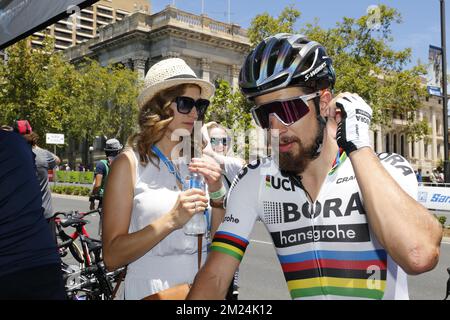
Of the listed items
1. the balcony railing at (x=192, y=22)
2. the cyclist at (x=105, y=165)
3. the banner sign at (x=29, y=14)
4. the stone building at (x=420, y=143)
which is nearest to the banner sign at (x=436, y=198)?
the cyclist at (x=105, y=165)

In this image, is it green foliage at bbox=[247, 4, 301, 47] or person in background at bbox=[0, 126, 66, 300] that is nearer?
person in background at bbox=[0, 126, 66, 300]

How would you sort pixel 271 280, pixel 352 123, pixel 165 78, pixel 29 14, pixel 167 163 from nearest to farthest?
pixel 352 123 < pixel 167 163 < pixel 165 78 < pixel 29 14 < pixel 271 280

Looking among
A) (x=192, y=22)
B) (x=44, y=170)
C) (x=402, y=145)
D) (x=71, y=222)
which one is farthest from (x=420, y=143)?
(x=71, y=222)

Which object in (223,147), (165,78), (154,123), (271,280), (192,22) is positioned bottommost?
(271,280)

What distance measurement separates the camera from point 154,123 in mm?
2973

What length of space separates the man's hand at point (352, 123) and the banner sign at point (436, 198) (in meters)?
19.5

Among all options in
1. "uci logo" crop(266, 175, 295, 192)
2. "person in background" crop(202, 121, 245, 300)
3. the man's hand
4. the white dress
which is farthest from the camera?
"person in background" crop(202, 121, 245, 300)

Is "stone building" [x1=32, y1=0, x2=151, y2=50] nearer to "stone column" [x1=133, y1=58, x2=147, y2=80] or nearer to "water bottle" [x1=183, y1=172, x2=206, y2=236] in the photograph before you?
"stone column" [x1=133, y1=58, x2=147, y2=80]

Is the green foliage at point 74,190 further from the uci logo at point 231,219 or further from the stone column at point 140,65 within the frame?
the uci logo at point 231,219

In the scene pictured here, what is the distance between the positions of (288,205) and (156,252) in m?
0.91

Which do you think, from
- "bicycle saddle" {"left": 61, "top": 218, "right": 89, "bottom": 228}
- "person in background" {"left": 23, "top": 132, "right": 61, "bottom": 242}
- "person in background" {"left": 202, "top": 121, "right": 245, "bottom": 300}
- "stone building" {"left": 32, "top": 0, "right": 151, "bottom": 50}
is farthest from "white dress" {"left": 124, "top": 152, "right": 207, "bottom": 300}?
"stone building" {"left": 32, "top": 0, "right": 151, "bottom": 50}

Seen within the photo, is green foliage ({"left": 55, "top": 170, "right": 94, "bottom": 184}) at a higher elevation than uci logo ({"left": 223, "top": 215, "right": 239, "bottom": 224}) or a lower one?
higher

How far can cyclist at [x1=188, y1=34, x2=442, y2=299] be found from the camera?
72.3 inches

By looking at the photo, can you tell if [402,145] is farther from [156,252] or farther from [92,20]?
[92,20]
